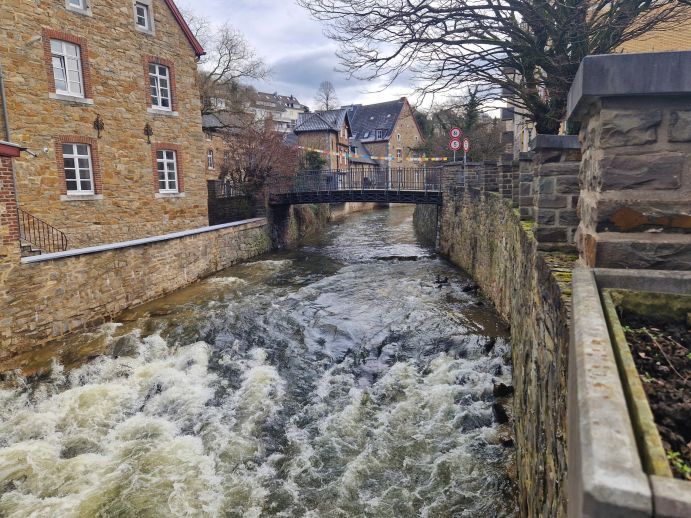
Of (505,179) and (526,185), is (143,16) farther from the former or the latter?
(526,185)

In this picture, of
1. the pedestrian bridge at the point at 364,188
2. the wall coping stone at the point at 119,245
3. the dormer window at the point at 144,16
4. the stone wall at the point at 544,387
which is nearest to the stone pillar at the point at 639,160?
the stone wall at the point at 544,387

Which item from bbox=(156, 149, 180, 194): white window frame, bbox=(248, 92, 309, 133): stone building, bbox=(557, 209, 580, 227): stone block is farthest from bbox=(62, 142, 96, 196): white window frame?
bbox=(248, 92, 309, 133): stone building

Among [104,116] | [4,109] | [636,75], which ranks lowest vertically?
[636,75]

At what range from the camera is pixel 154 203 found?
15.5 metres

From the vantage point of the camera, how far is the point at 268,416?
6621 millimetres

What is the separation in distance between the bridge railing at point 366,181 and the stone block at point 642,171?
17.2 meters

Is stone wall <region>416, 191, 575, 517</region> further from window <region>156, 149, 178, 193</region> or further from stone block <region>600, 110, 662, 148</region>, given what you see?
window <region>156, 149, 178, 193</region>

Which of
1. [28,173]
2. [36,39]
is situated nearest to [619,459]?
[28,173]

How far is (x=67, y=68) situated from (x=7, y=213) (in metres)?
6.57

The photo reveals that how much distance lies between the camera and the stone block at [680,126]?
2.47 meters

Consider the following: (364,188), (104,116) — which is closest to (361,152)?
(364,188)

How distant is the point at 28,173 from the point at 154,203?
3995mm

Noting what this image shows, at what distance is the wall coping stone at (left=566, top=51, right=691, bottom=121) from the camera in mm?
2355

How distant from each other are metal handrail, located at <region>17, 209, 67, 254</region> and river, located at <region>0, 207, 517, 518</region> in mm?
3496
